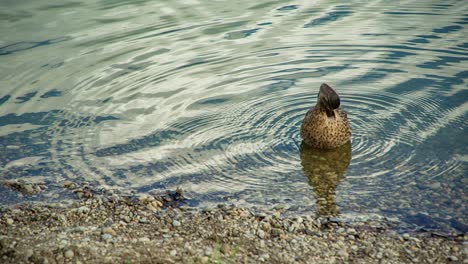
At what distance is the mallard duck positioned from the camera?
8344 mm

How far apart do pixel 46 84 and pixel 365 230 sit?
6776 millimetres

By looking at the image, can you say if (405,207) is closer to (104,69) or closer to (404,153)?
(404,153)

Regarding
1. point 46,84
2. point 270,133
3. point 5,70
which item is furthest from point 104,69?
point 270,133

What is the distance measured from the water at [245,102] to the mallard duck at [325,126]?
0.19 metres

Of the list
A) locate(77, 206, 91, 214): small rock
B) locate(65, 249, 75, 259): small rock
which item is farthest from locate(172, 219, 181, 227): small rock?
locate(65, 249, 75, 259): small rock

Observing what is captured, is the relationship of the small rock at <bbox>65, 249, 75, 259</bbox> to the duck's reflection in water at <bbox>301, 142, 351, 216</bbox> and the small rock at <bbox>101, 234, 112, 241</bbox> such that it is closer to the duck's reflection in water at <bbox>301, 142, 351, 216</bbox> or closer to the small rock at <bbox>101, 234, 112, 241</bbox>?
the small rock at <bbox>101, 234, 112, 241</bbox>

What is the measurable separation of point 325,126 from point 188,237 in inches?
113

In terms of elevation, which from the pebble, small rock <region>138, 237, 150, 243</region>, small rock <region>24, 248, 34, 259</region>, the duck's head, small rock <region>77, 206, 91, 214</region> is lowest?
the pebble

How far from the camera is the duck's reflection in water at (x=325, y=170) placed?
724cm

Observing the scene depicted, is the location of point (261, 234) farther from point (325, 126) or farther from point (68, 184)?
point (68, 184)

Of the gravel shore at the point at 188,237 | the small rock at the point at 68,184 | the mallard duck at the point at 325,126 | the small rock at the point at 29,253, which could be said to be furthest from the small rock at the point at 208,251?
the mallard duck at the point at 325,126

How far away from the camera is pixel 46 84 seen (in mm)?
10953

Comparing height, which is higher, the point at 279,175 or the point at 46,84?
the point at 46,84

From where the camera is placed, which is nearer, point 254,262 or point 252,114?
point 254,262
